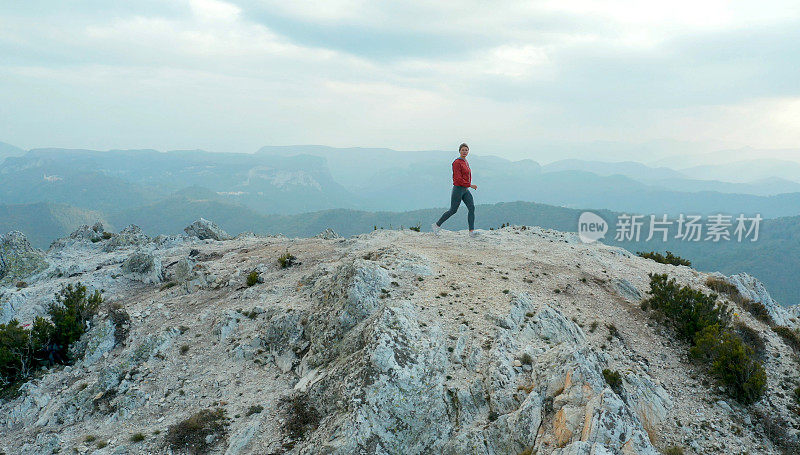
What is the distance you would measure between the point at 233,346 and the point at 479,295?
426 inches

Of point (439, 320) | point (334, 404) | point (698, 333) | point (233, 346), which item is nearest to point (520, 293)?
point (439, 320)

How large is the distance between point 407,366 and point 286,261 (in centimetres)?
1324

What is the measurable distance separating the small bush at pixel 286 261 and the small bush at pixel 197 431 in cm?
1072

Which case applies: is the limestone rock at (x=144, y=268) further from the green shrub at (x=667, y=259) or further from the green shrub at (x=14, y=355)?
the green shrub at (x=667, y=259)

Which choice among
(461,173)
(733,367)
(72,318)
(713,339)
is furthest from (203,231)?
(733,367)

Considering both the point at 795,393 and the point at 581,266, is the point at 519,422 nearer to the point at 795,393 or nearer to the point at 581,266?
the point at 795,393

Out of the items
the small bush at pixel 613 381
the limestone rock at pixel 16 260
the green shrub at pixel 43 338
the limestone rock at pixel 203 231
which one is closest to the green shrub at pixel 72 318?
the green shrub at pixel 43 338

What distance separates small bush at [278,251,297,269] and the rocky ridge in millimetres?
392

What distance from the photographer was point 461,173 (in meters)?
21.1

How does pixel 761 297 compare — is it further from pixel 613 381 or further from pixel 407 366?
pixel 407 366

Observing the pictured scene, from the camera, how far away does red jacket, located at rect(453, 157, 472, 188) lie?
21062mm

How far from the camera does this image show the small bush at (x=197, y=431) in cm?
1215

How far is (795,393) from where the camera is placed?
1291 cm

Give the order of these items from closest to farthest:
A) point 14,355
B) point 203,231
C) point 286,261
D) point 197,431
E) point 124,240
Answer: point 197,431, point 14,355, point 286,261, point 124,240, point 203,231
